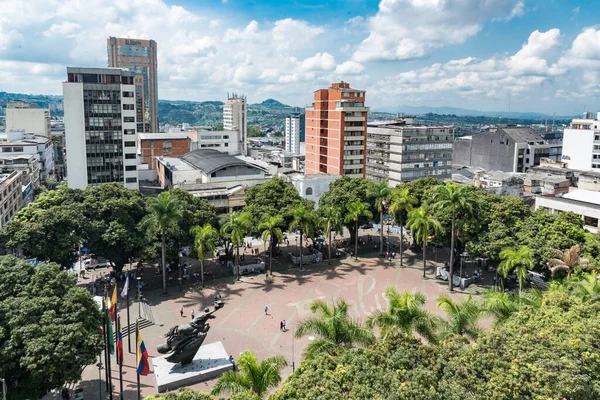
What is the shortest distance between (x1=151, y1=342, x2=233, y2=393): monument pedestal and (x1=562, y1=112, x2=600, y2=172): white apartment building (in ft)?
284

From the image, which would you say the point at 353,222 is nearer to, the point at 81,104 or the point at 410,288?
the point at 410,288

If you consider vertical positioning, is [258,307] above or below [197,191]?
below

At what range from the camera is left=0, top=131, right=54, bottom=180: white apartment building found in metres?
90.1

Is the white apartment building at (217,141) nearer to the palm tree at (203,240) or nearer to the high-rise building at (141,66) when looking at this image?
the high-rise building at (141,66)

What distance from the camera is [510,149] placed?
347 feet

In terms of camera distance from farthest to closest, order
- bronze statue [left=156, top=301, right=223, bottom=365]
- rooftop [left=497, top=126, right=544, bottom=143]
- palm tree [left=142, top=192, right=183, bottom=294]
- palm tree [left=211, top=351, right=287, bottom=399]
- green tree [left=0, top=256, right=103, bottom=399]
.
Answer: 1. rooftop [left=497, top=126, right=544, bottom=143]
2. palm tree [left=142, top=192, right=183, bottom=294]
3. bronze statue [left=156, top=301, right=223, bottom=365]
4. green tree [left=0, top=256, right=103, bottom=399]
5. palm tree [left=211, top=351, right=287, bottom=399]

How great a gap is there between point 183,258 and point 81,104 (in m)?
35.9

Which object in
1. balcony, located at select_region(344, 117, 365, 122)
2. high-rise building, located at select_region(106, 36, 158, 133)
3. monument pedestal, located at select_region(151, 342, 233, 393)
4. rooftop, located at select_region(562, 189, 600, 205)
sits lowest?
monument pedestal, located at select_region(151, 342, 233, 393)

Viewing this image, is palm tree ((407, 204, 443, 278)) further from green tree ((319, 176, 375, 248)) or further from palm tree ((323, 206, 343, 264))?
green tree ((319, 176, 375, 248))

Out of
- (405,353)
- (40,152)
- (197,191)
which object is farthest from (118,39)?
(405,353)

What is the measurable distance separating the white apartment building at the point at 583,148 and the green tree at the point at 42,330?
312 feet

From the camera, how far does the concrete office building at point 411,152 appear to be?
89.0 metres

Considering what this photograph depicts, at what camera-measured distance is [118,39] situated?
180m

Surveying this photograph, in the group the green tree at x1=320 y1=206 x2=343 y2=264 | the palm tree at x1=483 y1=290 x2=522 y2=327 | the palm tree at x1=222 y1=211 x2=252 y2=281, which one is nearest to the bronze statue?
the palm tree at x1=222 y1=211 x2=252 y2=281
